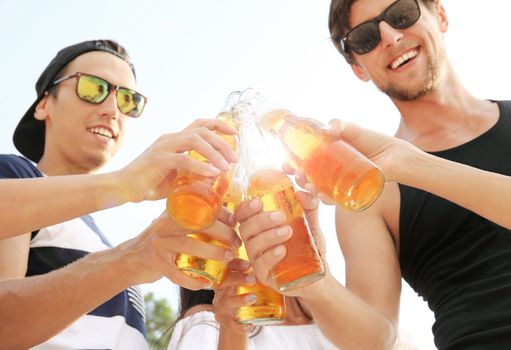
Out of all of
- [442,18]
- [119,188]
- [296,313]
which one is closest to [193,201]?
[119,188]

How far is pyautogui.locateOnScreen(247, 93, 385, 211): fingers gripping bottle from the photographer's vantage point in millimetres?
1715

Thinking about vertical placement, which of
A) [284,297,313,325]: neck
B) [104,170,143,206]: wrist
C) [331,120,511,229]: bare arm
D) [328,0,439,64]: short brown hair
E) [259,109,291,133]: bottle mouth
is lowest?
[284,297,313,325]: neck

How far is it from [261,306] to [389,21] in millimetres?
2097

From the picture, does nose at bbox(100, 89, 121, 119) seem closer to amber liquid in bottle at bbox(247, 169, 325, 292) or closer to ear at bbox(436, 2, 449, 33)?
amber liquid in bottle at bbox(247, 169, 325, 292)

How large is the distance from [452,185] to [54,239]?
6.37 ft

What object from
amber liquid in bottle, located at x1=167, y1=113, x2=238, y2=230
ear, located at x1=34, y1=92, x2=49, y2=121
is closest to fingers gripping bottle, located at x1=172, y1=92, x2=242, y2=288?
amber liquid in bottle, located at x1=167, y1=113, x2=238, y2=230

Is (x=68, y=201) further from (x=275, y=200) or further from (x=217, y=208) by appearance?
(x=275, y=200)

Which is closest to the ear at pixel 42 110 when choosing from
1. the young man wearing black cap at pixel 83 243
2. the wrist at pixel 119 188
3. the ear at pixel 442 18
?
the young man wearing black cap at pixel 83 243

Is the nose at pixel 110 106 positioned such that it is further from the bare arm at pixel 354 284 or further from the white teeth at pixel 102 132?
the bare arm at pixel 354 284

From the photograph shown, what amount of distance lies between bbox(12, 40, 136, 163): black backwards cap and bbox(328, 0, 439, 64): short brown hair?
1625 mm

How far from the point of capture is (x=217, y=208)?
69.0 inches

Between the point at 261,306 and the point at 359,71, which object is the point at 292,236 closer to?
the point at 261,306

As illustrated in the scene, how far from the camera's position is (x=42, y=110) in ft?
11.7

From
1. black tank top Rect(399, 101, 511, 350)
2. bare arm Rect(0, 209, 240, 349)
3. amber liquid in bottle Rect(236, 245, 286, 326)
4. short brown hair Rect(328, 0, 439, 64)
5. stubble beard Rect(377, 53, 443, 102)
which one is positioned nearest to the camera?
amber liquid in bottle Rect(236, 245, 286, 326)
